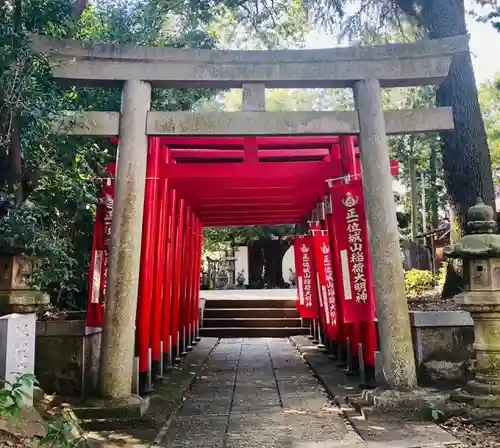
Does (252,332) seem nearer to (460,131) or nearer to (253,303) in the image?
(253,303)

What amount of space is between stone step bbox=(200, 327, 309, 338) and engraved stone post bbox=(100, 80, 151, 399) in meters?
8.73

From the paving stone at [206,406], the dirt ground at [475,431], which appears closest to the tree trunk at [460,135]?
the dirt ground at [475,431]

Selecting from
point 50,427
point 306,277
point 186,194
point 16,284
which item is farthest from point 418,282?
point 50,427

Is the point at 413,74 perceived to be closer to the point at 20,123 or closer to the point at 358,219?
the point at 358,219

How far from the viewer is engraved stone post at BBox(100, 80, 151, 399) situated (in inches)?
221

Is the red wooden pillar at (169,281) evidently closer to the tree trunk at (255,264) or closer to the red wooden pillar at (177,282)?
the red wooden pillar at (177,282)

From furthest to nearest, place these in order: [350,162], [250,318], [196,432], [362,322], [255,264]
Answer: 1. [255,264]
2. [250,318]
3. [350,162]
4. [362,322]
5. [196,432]

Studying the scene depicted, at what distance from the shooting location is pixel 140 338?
7070mm

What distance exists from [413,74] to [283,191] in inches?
157

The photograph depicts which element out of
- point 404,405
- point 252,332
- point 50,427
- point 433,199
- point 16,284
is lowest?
point 404,405

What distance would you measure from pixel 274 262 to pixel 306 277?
15450 millimetres

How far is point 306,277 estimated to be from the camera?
1173cm

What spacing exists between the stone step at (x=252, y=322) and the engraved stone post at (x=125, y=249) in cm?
911

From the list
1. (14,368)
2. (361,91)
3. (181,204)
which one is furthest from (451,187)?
(14,368)
